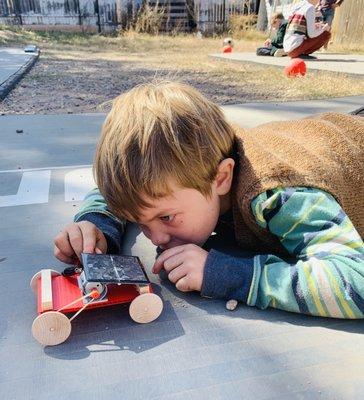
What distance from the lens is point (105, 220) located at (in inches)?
35.2

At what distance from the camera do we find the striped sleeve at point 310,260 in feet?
2.12

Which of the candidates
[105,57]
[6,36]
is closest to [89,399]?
[105,57]

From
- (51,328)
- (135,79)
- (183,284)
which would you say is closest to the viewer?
(51,328)

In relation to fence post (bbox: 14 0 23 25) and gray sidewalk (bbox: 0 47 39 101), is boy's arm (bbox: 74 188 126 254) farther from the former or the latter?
fence post (bbox: 14 0 23 25)

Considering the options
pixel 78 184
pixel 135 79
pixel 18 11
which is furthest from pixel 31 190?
pixel 18 11

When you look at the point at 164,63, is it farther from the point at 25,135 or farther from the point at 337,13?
the point at 25,135

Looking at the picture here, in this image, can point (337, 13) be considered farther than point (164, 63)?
Yes

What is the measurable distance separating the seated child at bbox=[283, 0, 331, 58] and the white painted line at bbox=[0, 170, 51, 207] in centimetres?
430

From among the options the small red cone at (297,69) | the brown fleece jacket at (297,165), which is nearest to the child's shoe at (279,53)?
the small red cone at (297,69)

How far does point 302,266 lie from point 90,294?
32cm

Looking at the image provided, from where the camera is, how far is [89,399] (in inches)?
21.2

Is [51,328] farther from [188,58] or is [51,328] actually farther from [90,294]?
[188,58]

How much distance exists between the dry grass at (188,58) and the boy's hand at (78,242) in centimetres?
244

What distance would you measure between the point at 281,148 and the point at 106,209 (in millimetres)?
365
